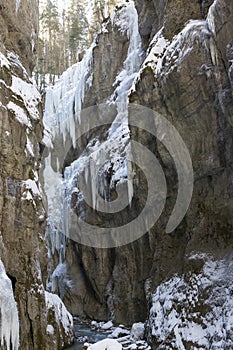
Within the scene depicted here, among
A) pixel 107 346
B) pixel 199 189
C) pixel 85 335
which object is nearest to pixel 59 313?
pixel 85 335

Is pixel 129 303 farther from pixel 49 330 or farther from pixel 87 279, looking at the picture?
pixel 49 330

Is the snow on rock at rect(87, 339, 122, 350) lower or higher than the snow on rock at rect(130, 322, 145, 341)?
higher

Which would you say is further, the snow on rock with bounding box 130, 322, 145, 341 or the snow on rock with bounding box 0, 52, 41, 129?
the snow on rock with bounding box 130, 322, 145, 341

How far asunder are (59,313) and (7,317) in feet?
16.8

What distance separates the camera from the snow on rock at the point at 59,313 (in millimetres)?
12875

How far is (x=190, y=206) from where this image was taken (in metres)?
13.3

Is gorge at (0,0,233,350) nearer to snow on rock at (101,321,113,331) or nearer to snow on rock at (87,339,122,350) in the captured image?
snow on rock at (101,321,113,331)

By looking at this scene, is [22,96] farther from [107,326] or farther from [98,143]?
[107,326]

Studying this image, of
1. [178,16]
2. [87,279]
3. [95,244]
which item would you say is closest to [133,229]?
[95,244]

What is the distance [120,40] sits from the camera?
22828 millimetres

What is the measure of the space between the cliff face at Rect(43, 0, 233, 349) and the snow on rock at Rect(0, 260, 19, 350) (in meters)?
4.61

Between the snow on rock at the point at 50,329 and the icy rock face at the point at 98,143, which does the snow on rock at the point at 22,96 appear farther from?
the snow on rock at the point at 50,329

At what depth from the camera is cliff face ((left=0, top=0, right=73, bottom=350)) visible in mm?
11008

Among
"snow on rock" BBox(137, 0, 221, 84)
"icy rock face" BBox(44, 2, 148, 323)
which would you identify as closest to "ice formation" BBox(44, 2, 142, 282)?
"icy rock face" BBox(44, 2, 148, 323)
